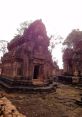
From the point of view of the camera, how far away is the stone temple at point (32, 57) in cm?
1591

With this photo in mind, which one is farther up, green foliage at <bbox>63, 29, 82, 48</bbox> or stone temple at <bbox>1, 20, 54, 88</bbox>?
green foliage at <bbox>63, 29, 82, 48</bbox>

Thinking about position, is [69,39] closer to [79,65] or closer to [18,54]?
[79,65]

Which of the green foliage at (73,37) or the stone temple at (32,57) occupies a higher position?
the green foliage at (73,37)

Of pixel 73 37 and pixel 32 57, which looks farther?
pixel 73 37

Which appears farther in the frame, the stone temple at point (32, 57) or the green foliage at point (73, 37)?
the green foliage at point (73, 37)

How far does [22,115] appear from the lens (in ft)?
24.4

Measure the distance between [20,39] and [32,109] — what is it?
11.1 m

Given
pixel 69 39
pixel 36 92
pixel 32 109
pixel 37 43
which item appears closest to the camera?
pixel 32 109

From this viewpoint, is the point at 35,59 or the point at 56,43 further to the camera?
the point at 56,43

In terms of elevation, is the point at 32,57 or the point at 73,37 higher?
the point at 73,37

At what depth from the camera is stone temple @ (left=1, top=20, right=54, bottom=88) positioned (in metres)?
15.9

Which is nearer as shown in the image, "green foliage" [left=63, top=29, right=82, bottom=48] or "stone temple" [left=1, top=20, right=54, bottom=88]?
"stone temple" [left=1, top=20, right=54, bottom=88]

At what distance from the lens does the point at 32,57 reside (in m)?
16.4

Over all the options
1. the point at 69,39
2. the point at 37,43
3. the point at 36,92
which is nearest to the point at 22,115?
the point at 36,92
